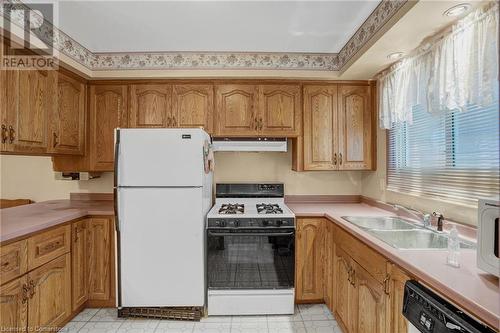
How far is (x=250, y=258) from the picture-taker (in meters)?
2.33

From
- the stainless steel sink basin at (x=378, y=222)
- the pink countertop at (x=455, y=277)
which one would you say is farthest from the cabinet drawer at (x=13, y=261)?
the stainless steel sink basin at (x=378, y=222)

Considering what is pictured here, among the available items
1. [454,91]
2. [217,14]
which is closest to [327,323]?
[454,91]

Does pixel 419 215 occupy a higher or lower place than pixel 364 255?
higher

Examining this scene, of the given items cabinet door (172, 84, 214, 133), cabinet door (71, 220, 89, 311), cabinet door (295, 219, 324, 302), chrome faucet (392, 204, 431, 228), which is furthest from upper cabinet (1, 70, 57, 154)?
chrome faucet (392, 204, 431, 228)

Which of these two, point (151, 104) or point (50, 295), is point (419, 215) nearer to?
point (151, 104)

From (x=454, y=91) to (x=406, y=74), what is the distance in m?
0.60

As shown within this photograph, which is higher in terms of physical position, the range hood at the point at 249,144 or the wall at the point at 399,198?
the range hood at the point at 249,144

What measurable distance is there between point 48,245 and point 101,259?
20.7 inches

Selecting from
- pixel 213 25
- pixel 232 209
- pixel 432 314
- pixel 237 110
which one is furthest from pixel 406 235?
pixel 213 25

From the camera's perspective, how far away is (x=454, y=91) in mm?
1632

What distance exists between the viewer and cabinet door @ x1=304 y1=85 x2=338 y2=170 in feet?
9.14

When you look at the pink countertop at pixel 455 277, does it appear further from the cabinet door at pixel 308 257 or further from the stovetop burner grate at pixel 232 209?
the stovetop burner grate at pixel 232 209

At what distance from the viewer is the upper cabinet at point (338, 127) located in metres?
2.79

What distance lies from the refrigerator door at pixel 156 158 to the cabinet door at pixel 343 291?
1.30 metres
